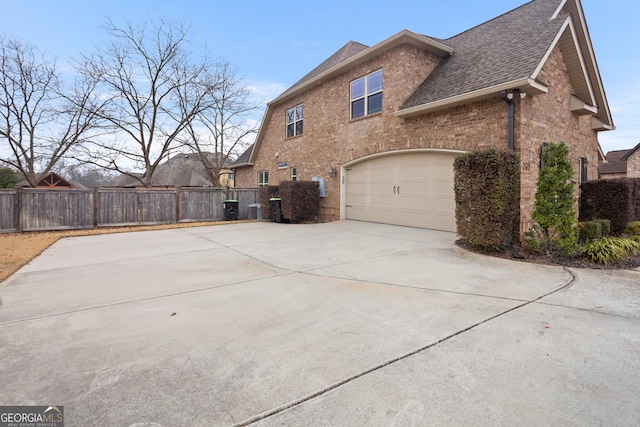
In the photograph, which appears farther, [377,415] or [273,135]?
[273,135]

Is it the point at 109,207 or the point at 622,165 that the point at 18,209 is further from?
the point at 622,165

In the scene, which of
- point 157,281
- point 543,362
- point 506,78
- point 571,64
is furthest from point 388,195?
point 543,362

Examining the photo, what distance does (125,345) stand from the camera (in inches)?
105

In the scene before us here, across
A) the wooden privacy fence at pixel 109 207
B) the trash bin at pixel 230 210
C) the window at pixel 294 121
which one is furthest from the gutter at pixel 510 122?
the wooden privacy fence at pixel 109 207

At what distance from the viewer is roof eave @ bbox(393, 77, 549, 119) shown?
22.0ft

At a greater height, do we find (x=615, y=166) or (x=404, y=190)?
(x=615, y=166)

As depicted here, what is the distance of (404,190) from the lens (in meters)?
10.0

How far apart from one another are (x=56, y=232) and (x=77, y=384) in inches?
444

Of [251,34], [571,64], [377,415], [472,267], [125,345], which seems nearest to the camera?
[377,415]

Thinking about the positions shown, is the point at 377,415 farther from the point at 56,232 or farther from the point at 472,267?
the point at 56,232

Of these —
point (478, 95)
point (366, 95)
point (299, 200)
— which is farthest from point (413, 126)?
point (299, 200)

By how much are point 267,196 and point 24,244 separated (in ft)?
25.2

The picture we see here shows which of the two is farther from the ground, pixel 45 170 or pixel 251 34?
pixel 251 34

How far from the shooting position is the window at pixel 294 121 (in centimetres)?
1514
